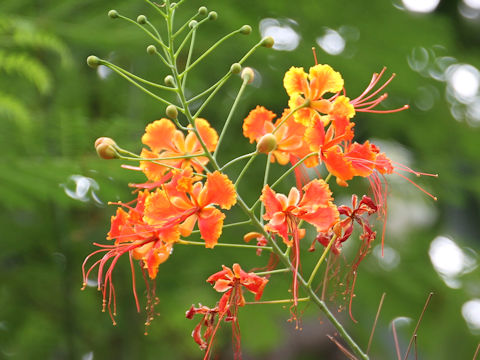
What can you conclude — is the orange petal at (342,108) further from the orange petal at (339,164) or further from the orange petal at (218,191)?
the orange petal at (218,191)

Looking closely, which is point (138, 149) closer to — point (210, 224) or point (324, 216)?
point (210, 224)

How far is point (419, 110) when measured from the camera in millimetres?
4750

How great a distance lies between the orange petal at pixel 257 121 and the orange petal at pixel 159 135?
220 mm

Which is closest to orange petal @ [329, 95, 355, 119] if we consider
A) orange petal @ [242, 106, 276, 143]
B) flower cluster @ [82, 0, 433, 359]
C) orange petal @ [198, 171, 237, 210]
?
flower cluster @ [82, 0, 433, 359]

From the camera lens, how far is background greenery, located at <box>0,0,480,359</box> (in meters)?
3.27

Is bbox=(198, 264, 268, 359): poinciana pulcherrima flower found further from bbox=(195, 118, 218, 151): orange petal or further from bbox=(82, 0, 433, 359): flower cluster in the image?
bbox=(195, 118, 218, 151): orange petal

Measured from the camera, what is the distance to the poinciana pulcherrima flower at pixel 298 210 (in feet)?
4.59

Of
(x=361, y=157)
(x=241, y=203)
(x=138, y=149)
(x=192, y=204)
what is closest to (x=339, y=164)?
(x=361, y=157)

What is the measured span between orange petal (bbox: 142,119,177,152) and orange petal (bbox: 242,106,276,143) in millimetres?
220

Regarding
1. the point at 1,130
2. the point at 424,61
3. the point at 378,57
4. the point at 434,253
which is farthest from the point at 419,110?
the point at 1,130

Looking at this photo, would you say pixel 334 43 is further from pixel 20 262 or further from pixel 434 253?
pixel 20 262

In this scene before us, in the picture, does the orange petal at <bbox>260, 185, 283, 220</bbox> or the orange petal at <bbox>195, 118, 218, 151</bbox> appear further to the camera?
the orange petal at <bbox>195, 118, 218, 151</bbox>

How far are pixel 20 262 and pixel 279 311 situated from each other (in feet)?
5.89

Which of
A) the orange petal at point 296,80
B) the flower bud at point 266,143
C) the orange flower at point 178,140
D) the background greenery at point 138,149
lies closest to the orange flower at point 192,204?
the flower bud at point 266,143
